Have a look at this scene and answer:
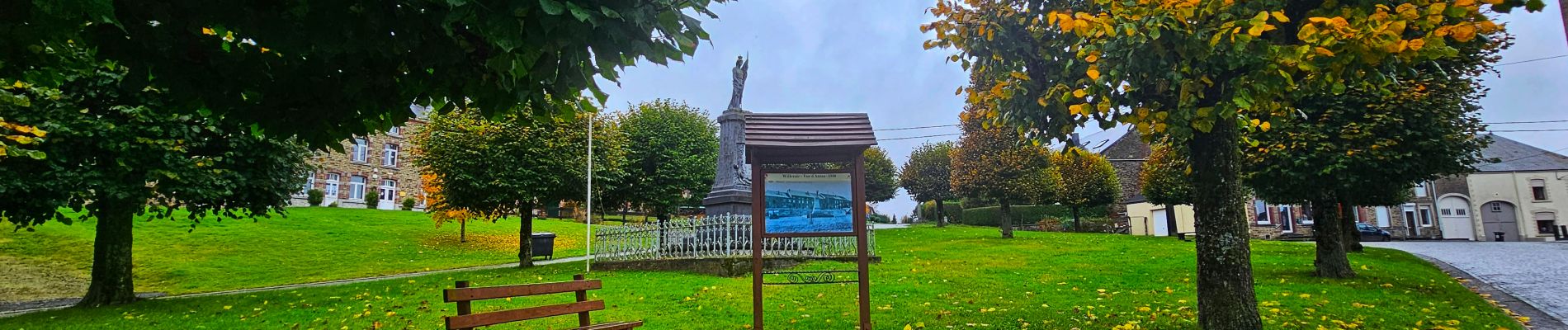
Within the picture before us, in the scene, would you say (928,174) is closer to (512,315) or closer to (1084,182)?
(1084,182)

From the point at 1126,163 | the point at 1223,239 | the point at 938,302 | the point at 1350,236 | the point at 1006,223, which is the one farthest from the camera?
the point at 1126,163

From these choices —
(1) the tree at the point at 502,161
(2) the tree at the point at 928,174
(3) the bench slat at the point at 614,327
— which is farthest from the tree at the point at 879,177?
(3) the bench slat at the point at 614,327

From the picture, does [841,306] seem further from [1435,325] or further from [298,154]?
[298,154]

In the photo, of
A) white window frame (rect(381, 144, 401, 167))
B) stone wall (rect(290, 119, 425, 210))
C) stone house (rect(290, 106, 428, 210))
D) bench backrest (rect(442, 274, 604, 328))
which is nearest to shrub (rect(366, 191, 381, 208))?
stone house (rect(290, 106, 428, 210))

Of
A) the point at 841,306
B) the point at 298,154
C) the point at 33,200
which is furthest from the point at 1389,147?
the point at 33,200

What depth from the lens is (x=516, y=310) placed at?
4.87 m

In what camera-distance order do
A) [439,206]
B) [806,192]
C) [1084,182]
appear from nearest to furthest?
[806,192] → [439,206] → [1084,182]

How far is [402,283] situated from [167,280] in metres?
7.30

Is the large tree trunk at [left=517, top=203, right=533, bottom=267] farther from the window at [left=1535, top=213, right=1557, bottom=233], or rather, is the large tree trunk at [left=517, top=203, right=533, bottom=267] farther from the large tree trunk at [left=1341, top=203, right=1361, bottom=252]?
the window at [left=1535, top=213, right=1557, bottom=233]

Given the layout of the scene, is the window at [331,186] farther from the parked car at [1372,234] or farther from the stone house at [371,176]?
the parked car at [1372,234]

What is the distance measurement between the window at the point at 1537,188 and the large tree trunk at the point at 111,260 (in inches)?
2155

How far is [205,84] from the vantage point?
377 cm

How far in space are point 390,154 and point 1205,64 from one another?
43212mm

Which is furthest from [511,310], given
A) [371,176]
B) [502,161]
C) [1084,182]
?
[371,176]
